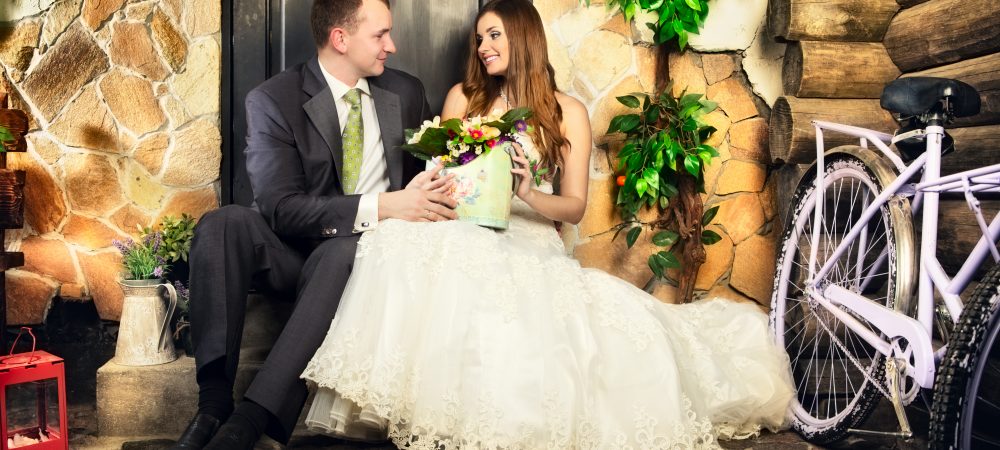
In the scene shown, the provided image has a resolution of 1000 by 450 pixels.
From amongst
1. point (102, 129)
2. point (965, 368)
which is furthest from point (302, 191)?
point (965, 368)

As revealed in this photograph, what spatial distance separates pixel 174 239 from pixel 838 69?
2.83 m

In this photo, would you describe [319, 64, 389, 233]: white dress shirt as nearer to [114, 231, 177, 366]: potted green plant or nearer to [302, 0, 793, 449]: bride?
[302, 0, 793, 449]: bride

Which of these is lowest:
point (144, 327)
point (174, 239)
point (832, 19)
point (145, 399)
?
point (145, 399)

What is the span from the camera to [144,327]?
2.83 metres

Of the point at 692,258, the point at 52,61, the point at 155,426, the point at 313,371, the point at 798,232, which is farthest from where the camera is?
the point at 692,258

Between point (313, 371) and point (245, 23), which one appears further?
point (245, 23)

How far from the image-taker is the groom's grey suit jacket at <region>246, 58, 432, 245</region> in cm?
263

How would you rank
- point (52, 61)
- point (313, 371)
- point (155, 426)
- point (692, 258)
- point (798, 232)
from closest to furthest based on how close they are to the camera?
point (313, 371) → point (155, 426) → point (798, 232) → point (52, 61) → point (692, 258)

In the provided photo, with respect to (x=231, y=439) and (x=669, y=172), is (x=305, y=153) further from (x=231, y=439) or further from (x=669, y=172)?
(x=669, y=172)

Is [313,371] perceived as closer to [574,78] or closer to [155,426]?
[155,426]

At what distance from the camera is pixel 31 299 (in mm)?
3281

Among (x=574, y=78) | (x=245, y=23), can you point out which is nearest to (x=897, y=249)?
(x=574, y=78)

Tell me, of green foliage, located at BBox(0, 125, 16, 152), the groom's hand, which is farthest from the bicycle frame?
green foliage, located at BBox(0, 125, 16, 152)

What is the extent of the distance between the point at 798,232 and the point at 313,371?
1881mm
